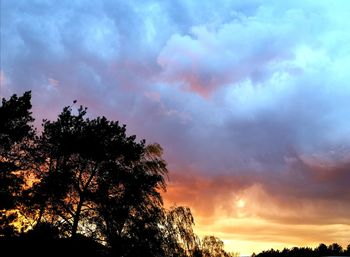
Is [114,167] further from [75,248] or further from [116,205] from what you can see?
[75,248]

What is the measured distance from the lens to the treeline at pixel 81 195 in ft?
97.1

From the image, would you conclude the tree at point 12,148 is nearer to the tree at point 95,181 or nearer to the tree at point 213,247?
the tree at point 95,181

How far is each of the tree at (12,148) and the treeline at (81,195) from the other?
0.23ft

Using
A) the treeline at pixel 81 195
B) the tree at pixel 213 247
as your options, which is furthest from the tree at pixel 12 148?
the tree at pixel 213 247

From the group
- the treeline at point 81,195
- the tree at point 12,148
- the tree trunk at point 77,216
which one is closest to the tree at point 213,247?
the treeline at point 81,195

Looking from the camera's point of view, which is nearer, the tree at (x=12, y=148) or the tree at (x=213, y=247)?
the tree at (x=12, y=148)

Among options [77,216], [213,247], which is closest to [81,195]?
[77,216]

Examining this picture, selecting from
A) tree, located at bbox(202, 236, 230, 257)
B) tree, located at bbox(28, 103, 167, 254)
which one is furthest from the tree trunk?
tree, located at bbox(202, 236, 230, 257)

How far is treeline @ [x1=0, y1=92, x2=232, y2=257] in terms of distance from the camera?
29.6 metres

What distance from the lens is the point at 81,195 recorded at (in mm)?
30203

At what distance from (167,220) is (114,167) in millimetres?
6048

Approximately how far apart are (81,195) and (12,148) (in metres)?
7.05

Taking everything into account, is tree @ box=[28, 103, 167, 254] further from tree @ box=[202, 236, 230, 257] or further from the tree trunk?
tree @ box=[202, 236, 230, 257]

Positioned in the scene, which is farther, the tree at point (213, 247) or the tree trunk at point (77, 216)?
the tree at point (213, 247)
